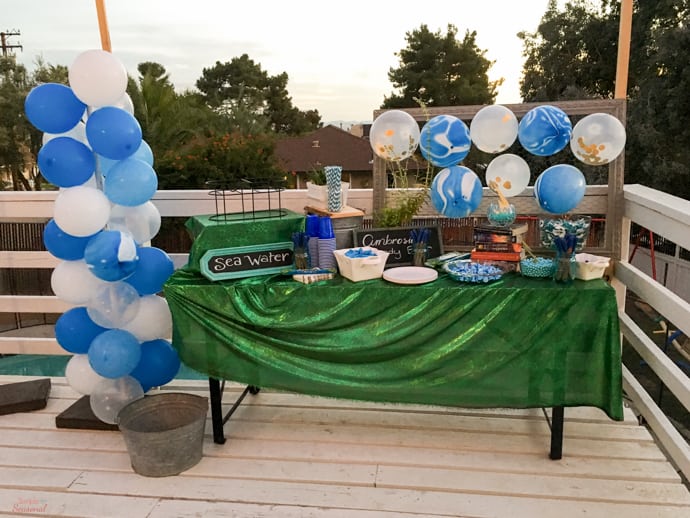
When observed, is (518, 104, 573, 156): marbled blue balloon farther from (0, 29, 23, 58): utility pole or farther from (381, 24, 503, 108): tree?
(0, 29, 23, 58): utility pole

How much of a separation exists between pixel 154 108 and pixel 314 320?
43.6 ft

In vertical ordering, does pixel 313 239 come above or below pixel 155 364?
above

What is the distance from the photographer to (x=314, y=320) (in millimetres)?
2342

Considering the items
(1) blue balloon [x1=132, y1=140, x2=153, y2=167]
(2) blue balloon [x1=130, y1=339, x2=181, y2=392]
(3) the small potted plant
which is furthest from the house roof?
(2) blue balloon [x1=130, y1=339, x2=181, y2=392]

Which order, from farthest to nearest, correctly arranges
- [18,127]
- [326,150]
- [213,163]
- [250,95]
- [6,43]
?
[250,95], [326,150], [6,43], [18,127], [213,163]

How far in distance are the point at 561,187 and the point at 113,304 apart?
1.85 m

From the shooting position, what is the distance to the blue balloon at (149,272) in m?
2.54

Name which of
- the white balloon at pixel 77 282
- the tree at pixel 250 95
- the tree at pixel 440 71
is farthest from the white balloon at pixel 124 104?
the tree at pixel 440 71

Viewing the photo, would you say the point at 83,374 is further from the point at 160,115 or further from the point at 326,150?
the point at 326,150

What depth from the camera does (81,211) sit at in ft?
7.54

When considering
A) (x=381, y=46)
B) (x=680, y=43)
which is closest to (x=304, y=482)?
(x=381, y=46)

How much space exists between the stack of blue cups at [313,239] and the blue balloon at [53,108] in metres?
0.99

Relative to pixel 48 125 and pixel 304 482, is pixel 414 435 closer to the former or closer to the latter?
pixel 304 482

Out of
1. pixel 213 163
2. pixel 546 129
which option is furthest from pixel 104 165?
pixel 213 163
